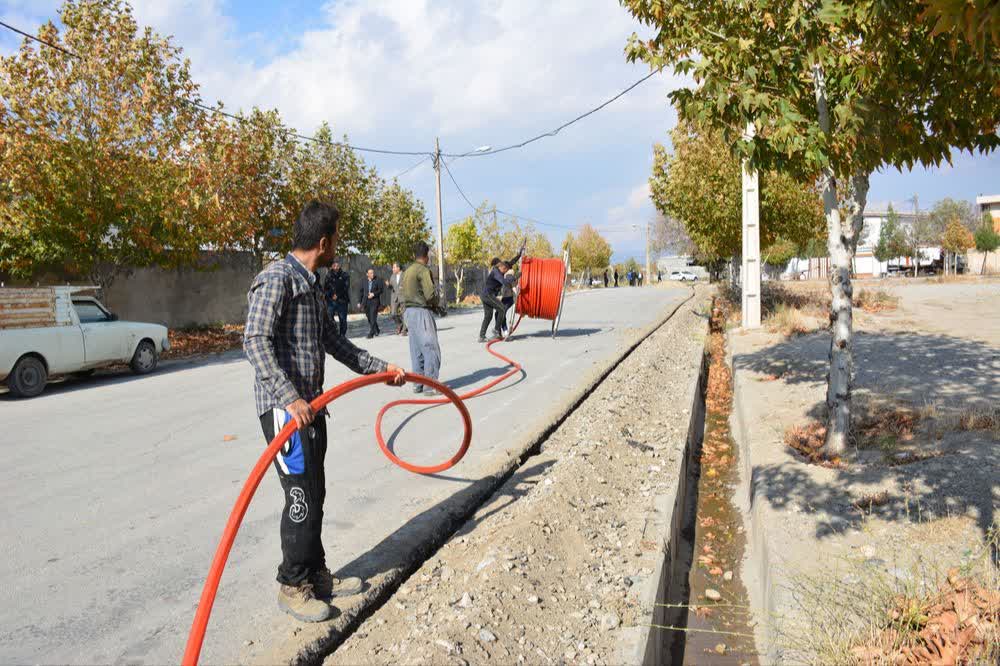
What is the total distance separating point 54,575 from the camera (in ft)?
14.5

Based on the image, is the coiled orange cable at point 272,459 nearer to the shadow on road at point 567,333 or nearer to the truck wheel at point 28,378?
the shadow on road at point 567,333

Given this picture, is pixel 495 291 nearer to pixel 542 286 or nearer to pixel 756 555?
pixel 542 286

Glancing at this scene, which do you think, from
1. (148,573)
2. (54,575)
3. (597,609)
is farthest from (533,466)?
(54,575)

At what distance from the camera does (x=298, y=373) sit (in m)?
3.71

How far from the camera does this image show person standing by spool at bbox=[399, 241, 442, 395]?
940cm

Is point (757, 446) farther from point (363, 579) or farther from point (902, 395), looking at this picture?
point (363, 579)

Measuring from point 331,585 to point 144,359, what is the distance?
11.7 m

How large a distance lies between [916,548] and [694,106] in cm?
371

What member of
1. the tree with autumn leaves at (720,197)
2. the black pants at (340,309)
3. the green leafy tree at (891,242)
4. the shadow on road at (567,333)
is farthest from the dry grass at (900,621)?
the green leafy tree at (891,242)

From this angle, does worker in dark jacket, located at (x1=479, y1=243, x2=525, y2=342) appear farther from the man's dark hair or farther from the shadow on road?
the man's dark hair

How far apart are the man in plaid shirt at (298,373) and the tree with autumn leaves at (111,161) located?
1383 centimetres

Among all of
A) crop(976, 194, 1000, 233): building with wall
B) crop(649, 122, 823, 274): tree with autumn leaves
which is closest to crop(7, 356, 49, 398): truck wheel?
crop(649, 122, 823, 274): tree with autumn leaves

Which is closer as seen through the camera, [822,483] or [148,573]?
[148,573]

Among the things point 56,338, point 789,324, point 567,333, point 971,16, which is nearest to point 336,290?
point 567,333
